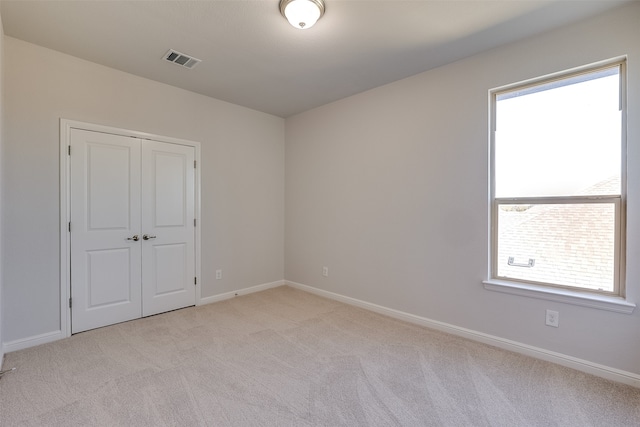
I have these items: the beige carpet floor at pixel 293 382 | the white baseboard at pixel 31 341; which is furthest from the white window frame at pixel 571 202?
the white baseboard at pixel 31 341

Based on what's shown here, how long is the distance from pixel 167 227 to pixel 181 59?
1.84 metres

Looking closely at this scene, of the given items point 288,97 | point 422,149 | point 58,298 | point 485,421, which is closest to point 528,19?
point 422,149

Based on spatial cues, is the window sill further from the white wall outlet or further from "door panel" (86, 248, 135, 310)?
"door panel" (86, 248, 135, 310)

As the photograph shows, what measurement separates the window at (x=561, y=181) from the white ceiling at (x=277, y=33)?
56 centimetres

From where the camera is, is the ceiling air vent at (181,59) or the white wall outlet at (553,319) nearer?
the white wall outlet at (553,319)

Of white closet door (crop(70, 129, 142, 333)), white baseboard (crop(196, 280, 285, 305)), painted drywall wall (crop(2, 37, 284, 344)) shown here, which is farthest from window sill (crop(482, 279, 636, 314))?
white closet door (crop(70, 129, 142, 333))

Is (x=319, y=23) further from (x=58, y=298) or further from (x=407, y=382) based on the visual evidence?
(x=58, y=298)

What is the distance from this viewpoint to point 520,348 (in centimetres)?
247

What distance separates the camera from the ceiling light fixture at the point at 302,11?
77.8 inches

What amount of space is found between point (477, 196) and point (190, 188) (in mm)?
3234

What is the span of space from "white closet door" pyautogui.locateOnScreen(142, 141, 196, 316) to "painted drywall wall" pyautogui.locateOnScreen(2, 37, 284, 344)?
19 cm

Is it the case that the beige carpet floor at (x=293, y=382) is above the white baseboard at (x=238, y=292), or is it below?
below

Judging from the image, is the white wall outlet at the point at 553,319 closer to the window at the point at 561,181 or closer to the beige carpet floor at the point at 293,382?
the window at the point at 561,181

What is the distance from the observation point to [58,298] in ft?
8.91
